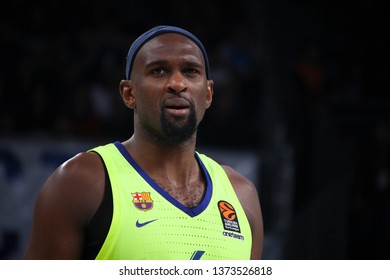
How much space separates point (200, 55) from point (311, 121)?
456 centimetres

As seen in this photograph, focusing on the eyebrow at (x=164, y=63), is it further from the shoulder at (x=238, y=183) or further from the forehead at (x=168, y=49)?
the shoulder at (x=238, y=183)

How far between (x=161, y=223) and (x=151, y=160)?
33 cm

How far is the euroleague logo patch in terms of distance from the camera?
3.22 meters

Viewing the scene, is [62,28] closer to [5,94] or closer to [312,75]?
[5,94]

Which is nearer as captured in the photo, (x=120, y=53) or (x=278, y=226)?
(x=278, y=226)

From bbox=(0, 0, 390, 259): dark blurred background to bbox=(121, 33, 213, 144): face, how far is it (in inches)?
161

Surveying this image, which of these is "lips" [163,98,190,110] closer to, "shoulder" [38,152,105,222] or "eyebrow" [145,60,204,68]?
"eyebrow" [145,60,204,68]

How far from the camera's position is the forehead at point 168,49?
321 centimetres

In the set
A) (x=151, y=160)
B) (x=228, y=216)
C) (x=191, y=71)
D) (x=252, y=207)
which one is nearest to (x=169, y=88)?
(x=191, y=71)

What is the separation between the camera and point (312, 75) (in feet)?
28.1

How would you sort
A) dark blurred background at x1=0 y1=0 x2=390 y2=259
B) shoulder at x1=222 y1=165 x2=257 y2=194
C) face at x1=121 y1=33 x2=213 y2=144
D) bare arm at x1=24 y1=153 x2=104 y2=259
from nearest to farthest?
bare arm at x1=24 y1=153 x2=104 y2=259 → face at x1=121 y1=33 x2=213 y2=144 → shoulder at x1=222 y1=165 x2=257 y2=194 → dark blurred background at x1=0 y1=0 x2=390 y2=259

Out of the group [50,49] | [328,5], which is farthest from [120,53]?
[328,5]

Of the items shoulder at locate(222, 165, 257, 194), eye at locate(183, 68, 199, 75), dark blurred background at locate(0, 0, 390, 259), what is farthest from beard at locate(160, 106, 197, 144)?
dark blurred background at locate(0, 0, 390, 259)

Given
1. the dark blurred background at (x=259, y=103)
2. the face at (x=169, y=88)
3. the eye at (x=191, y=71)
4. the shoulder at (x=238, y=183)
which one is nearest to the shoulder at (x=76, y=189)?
the face at (x=169, y=88)
